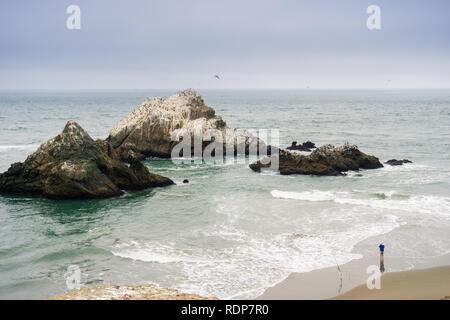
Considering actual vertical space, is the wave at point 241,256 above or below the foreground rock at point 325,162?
below

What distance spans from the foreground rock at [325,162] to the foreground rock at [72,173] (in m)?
10.7

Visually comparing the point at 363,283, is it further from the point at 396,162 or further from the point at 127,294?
the point at 396,162

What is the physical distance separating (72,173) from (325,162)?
18057 millimetres

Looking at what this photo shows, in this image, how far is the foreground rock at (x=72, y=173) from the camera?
2612cm

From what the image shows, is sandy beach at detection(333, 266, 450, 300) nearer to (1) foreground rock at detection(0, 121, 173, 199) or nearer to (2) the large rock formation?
(1) foreground rock at detection(0, 121, 173, 199)

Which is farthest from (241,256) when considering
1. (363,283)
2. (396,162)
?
(396,162)

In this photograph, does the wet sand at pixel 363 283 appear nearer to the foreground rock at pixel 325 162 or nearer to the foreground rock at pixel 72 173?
the foreground rock at pixel 72 173

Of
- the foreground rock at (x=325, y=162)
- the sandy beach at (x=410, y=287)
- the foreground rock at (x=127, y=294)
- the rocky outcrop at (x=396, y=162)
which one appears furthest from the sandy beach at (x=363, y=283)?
the rocky outcrop at (x=396, y=162)

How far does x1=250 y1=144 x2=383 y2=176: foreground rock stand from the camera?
32688 millimetres

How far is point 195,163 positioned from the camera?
39031 mm

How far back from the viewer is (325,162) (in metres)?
33.4

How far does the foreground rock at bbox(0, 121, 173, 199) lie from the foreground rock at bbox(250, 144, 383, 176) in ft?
35.3

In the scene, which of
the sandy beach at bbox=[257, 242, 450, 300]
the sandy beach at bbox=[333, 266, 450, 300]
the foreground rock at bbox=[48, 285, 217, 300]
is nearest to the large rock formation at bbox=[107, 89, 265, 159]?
the sandy beach at bbox=[257, 242, 450, 300]

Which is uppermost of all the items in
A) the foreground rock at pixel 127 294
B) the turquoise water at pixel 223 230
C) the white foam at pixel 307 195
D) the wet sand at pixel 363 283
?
the foreground rock at pixel 127 294
